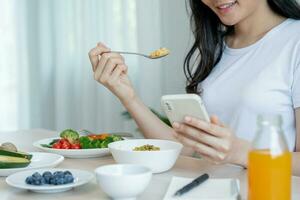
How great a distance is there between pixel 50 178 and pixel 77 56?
230cm

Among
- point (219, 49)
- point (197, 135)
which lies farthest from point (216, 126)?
point (219, 49)

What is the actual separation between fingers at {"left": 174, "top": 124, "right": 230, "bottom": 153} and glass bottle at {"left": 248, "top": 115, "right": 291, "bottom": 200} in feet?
0.75

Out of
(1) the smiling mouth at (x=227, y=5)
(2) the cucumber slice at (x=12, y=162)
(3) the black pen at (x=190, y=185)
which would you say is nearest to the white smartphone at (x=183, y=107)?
(3) the black pen at (x=190, y=185)

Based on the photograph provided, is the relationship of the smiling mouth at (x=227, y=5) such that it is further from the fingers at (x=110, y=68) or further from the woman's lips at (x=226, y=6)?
the fingers at (x=110, y=68)

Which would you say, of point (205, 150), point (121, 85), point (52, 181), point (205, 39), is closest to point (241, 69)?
point (205, 39)

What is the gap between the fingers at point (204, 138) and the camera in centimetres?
108

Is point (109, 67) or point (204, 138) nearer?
point (204, 138)

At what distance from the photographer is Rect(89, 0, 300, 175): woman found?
1.45 m

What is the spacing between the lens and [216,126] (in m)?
1.06

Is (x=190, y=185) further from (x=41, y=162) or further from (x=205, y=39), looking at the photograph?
(x=205, y=39)

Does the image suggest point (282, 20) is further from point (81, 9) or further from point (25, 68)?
point (25, 68)

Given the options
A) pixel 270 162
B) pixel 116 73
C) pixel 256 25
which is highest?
pixel 256 25

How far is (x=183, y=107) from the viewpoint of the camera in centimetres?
109

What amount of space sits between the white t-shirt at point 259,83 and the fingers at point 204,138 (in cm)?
41
